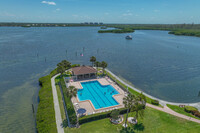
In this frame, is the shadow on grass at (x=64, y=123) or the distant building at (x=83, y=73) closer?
the shadow on grass at (x=64, y=123)

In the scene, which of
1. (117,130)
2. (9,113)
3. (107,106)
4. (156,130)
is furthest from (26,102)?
(156,130)

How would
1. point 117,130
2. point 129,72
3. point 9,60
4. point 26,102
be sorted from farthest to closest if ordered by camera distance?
point 9,60 → point 129,72 → point 26,102 → point 117,130

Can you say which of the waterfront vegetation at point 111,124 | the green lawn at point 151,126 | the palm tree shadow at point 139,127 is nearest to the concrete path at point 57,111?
the waterfront vegetation at point 111,124

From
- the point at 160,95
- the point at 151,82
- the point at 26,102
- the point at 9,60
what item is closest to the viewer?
the point at 26,102

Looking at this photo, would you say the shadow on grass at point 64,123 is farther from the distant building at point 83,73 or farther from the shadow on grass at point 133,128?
the distant building at point 83,73

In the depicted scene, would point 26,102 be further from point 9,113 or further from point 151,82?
point 151,82

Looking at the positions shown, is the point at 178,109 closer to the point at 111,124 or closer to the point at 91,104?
the point at 111,124
